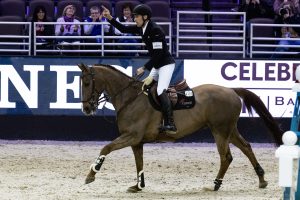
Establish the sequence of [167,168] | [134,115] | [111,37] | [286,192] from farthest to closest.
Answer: [111,37]
[167,168]
[134,115]
[286,192]

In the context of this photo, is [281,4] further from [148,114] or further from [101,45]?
[148,114]

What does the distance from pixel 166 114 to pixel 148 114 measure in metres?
0.27

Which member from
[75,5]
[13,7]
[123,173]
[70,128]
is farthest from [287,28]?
[123,173]

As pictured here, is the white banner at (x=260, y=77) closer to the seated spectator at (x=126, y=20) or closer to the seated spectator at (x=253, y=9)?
the seated spectator at (x=126, y=20)

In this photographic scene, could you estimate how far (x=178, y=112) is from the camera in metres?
13.4

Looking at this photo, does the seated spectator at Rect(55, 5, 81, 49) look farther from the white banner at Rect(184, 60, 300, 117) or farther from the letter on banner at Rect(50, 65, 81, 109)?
the white banner at Rect(184, 60, 300, 117)

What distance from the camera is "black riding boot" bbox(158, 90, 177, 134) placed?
43.2ft

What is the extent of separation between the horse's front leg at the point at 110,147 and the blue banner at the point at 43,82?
5.95 metres

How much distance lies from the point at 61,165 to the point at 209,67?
4561 mm

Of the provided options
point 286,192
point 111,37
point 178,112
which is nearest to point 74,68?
point 111,37

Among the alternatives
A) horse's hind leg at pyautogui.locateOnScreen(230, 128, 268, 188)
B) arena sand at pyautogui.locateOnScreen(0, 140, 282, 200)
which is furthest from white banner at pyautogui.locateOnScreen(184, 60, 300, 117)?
horse's hind leg at pyautogui.locateOnScreen(230, 128, 268, 188)

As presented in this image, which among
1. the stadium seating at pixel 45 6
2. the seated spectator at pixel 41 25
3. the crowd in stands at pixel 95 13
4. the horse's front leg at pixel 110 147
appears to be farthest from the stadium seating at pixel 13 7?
the horse's front leg at pixel 110 147

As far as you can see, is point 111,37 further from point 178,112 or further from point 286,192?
point 286,192

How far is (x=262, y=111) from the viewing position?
13883 mm
